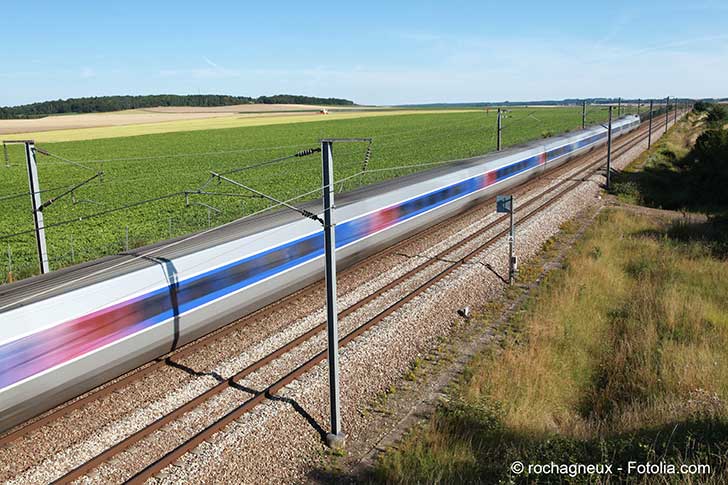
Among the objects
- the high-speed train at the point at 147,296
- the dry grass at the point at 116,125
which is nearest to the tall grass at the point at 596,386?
the high-speed train at the point at 147,296

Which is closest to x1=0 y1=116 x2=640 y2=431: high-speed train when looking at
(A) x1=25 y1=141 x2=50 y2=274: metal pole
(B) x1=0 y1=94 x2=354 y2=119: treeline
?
(A) x1=25 y1=141 x2=50 y2=274: metal pole

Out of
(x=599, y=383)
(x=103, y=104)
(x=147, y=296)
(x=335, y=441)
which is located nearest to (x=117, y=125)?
(x=103, y=104)

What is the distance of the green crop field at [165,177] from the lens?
2775 cm

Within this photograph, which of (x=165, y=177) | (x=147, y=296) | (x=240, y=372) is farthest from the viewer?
(x=165, y=177)

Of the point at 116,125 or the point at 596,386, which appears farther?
the point at 116,125

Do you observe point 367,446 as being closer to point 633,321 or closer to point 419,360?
point 419,360

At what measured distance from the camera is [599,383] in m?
13.0

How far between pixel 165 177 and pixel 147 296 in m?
42.8

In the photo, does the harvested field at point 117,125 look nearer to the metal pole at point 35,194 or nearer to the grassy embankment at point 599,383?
the metal pole at point 35,194

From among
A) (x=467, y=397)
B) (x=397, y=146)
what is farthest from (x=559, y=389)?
(x=397, y=146)

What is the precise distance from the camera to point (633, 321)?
15.7m

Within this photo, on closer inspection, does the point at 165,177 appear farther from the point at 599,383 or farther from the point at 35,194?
the point at 599,383

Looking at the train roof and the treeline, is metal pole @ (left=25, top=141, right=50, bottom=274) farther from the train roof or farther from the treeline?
the treeline

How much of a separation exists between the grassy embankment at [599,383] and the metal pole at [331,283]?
3.69 feet
